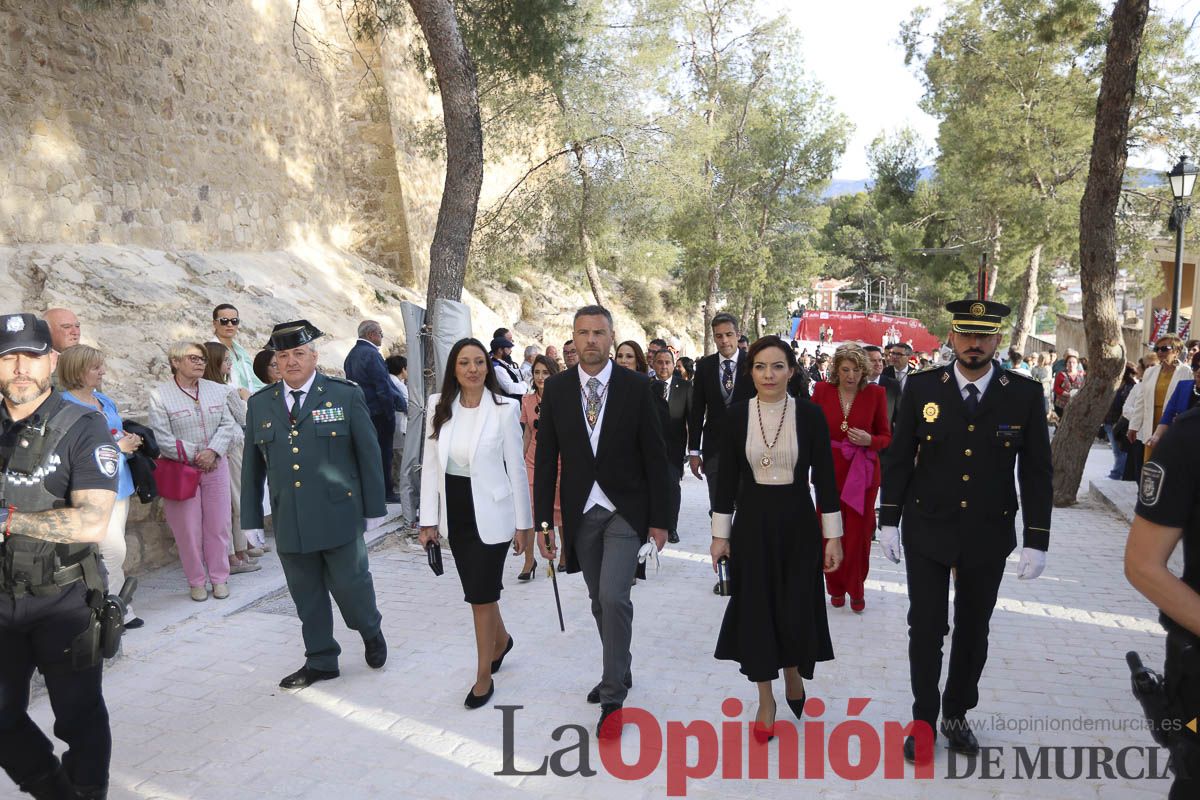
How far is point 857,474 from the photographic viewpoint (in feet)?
18.9

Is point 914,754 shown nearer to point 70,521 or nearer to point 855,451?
point 855,451

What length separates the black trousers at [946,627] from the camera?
142 inches

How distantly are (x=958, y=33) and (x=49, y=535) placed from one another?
24.9 metres

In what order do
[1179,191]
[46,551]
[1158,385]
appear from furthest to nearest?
[1179,191] → [1158,385] → [46,551]

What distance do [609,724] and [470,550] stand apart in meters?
1.11

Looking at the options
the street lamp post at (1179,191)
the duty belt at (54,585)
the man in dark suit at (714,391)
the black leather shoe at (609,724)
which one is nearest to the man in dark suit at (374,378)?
the man in dark suit at (714,391)

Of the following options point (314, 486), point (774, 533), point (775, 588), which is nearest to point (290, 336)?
point (314, 486)

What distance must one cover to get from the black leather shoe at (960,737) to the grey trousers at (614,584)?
1480 millimetres

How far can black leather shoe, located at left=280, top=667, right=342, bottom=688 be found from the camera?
4.52 meters

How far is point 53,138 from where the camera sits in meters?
9.31

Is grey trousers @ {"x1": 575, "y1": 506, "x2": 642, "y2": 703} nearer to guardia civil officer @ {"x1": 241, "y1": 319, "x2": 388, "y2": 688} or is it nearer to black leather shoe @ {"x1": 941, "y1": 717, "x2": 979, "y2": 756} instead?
guardia civil officer @ {"x1": 241, "y1": 319, "x2": 388, "y2": 688}

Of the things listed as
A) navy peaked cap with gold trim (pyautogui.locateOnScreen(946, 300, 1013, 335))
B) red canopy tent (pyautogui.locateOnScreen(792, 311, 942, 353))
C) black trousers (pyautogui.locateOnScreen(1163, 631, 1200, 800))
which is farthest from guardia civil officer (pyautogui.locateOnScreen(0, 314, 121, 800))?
red canopy tent (pyautogui.locateOnScreen(792, 311, 942, 353))

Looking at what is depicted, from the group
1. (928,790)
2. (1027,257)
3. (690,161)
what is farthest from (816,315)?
(928,790)

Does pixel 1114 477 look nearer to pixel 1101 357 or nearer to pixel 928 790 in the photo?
pixel 1101 357
